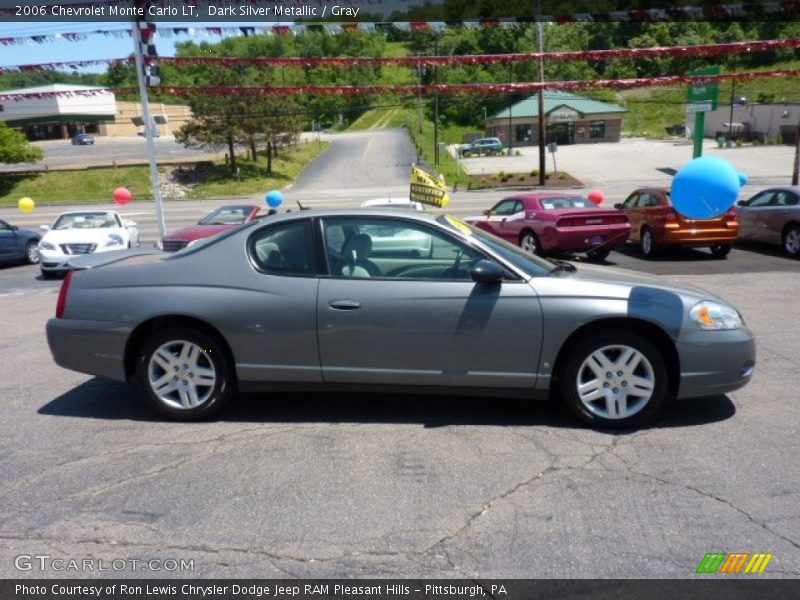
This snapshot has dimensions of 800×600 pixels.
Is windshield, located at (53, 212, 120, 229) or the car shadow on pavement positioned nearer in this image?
the car shadow on pavement

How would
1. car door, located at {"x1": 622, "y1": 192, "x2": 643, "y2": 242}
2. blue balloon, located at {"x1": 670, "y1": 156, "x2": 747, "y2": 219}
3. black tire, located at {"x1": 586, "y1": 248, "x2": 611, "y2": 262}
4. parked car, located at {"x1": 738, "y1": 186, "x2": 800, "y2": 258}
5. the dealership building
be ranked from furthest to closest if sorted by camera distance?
the dealership building
car door, located at {"x1": 622, "y1": 192, "x2": 643, "y2": 242}
black tire, located at {"x1": 586, "y1": 248, "x2": 611, "y2": 262}
parked car, located at {"x1": 738, "y1": 186, "x2": 800, "y2": 258}
blue balloon, located at {"x1": 670, "y1": 156, "x2": 747, "y2": 219}

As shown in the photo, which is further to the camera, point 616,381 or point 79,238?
point 79,238

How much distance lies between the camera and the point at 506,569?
3295 millimetres

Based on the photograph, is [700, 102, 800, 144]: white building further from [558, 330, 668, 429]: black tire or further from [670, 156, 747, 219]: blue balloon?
[558, 330, 668, 429]: black tire

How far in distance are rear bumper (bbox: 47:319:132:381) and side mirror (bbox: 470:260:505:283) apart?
8.18 ft

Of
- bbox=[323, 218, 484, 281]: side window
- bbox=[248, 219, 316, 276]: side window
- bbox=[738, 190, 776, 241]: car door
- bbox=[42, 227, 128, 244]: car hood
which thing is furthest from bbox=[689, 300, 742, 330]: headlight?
bbox=[42, 227, 128, 244]: car hood

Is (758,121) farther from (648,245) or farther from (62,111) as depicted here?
(62,111)

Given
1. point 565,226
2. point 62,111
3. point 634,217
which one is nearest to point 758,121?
point 634,217

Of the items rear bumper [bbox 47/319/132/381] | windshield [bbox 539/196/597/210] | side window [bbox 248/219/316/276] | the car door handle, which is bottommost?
windshield [bbox 539/196/597/210]

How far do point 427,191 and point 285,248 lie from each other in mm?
9932

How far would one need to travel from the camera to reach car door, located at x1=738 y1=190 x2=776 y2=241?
49.0 feet

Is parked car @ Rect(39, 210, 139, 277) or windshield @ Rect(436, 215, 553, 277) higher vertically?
windshield @ Rect(436, 215, 553, 277)

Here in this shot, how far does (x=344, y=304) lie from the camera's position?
4.98m

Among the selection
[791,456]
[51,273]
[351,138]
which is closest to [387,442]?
[791,456]
